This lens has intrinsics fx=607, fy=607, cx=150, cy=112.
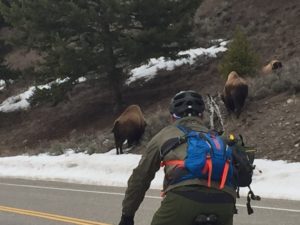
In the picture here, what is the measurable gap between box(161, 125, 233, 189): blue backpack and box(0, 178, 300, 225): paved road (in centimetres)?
525

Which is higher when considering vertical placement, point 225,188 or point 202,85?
point 202,85

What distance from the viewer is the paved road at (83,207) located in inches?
370

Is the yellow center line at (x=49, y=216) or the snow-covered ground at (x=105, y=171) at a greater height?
the snow-covered ground at (x=105, y=171)

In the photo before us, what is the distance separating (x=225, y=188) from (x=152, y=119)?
17.2 m

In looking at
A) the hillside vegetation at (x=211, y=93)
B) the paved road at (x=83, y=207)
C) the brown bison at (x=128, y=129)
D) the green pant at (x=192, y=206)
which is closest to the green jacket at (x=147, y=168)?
the green pant at (x=192, y=206)

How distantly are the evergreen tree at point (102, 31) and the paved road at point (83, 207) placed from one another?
10491mm

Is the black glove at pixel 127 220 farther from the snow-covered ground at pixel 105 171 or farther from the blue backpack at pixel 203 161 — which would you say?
the snow-covered ground at pixel 105 171

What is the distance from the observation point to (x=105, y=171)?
55.6 feet

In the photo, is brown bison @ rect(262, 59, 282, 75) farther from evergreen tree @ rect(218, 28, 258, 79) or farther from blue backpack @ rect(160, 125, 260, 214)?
blue backpack @ rect(160, 125, 260, 214)

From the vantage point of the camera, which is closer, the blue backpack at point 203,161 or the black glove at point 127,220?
the blue backpack at point 203,161

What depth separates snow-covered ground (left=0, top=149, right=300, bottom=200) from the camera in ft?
39.6

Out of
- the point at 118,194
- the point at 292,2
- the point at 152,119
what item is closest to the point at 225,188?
the point at 118,194

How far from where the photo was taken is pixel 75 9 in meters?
24.3

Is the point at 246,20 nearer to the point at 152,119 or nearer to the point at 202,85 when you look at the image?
the point at 202,85
